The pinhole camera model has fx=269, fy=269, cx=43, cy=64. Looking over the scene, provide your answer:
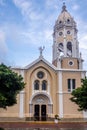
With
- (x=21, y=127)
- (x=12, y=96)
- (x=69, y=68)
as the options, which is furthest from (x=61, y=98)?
(x=12, y=96)

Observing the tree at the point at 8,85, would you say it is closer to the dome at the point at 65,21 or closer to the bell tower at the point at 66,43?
the bell tower at the point at 66,43

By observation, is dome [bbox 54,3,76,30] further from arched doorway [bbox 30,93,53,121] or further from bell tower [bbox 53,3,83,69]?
arched doorway [bbox 30,93,53,121]

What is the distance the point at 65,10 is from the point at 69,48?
22.9ft

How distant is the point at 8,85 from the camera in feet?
76.1

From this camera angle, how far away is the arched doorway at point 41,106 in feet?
130

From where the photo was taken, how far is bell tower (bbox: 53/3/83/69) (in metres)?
42.1

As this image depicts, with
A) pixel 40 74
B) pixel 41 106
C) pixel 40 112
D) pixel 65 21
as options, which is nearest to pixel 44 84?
pixel 40 74

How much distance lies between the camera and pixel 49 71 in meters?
41.1

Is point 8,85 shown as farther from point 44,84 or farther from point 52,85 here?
→ point 52,85

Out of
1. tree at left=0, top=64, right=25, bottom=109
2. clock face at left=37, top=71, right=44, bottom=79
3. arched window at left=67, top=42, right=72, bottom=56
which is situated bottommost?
tree at left=0, top=64, right=25, bottom=109

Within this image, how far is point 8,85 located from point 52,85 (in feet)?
59.7

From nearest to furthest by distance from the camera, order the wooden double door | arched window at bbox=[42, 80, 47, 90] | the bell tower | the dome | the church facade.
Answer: the church facade
the wooden double door
arched window at bbox=[42, 80, 47, 90]
the bell tower
the dome

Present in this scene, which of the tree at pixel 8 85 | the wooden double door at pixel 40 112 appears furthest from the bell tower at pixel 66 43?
the tree at pixel 8 85

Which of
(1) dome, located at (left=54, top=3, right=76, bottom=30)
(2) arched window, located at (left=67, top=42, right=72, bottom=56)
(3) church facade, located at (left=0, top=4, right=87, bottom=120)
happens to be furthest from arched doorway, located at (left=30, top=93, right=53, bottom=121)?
(1) dome, located at (left=54, top=3, right=76, bottom=30)
